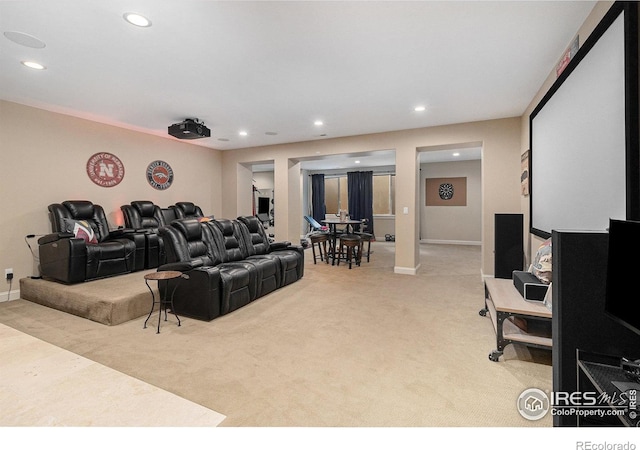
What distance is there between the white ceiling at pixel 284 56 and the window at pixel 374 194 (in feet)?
18.9

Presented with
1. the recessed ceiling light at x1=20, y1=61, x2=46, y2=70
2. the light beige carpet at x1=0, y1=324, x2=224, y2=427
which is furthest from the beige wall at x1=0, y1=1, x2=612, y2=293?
the light beige carpet at x1=0, y1=324, x2=224, y2=427

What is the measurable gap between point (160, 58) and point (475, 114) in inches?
167

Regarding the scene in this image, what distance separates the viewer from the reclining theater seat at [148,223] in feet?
16.0

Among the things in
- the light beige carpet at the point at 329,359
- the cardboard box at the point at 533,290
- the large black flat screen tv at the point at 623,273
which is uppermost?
the large black flat screen tv at the point at 623,273

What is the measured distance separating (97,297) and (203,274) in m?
1.23

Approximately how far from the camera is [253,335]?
112 inches

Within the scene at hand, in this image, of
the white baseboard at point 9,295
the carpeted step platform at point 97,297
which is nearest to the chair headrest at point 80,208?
the carpeted step platform at point 97,297

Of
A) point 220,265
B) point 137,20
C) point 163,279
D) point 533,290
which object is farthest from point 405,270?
point 137,20

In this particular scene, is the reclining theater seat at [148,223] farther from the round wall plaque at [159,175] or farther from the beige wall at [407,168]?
the beige wall at [407,168]

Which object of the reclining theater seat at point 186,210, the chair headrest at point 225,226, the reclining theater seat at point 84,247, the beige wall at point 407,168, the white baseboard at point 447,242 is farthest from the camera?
the white baseboard at point 447,242

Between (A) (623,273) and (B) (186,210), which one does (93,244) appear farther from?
(A) (623,273)

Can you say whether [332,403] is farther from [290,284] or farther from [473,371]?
[290,284]

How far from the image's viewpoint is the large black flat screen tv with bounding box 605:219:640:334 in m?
1.08

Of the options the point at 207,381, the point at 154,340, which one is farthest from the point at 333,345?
the point at 154,340
